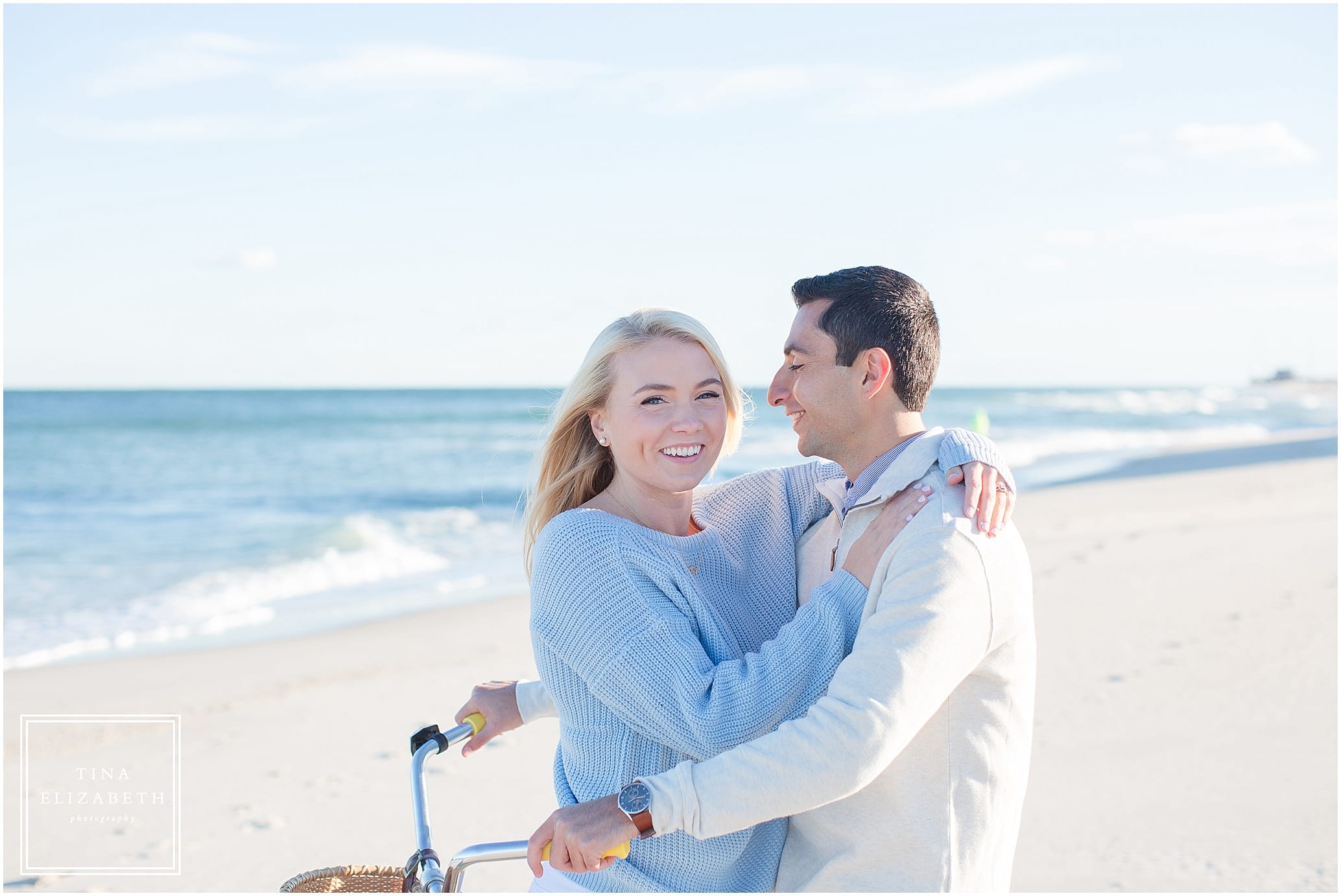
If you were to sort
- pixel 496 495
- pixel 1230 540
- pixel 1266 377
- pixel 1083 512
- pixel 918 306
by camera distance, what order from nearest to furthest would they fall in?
pixel 918 306
pixel 1230 540
pixel 1083 512
pixel 496 495
pixel 1266 377

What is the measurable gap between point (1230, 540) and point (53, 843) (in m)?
9.98

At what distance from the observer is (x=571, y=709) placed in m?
2.35

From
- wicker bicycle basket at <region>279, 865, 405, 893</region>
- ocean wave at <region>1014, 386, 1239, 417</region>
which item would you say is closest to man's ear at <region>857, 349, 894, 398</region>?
wicker bicycle basket at <region>279, 865, 405, 893</region>

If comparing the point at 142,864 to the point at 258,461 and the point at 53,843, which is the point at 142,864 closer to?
the point at 53,843

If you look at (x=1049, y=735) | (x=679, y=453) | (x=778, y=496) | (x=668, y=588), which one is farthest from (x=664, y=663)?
(x=1049, y=735)

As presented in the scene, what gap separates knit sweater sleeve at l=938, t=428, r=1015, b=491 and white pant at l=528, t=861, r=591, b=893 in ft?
3.85

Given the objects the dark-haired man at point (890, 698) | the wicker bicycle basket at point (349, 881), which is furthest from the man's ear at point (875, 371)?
the wicker bicycle basket at point (349, 881)

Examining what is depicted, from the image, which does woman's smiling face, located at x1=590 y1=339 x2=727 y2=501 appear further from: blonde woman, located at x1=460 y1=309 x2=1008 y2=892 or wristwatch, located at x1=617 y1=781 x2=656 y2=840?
wristwatch, located at x1=617 y1=781 x2=656 y2=840

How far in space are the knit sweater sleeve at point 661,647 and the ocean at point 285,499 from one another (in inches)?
29.8

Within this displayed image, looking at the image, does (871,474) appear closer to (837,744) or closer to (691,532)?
(691,532)

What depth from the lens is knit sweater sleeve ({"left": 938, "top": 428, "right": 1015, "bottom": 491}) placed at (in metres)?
2.27

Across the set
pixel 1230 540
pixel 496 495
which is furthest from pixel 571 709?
pixel 496 495

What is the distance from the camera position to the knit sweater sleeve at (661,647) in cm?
211

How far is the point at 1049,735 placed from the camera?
5762 millimetres
